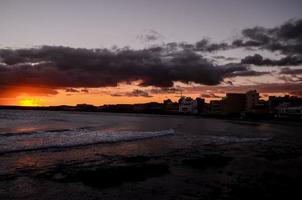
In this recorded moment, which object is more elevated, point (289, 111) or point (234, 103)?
point (234, 103)

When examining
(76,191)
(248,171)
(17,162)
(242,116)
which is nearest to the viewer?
(76,191)

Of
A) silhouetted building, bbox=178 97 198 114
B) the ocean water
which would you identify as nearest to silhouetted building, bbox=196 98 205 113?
silhouetted building, bbox=178 97 198 114

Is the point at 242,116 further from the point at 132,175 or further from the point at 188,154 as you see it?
the point at 132,175

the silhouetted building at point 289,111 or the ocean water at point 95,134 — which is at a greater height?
the silhouetted building at point 289,111

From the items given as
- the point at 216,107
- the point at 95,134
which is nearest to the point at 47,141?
the point at 95,134

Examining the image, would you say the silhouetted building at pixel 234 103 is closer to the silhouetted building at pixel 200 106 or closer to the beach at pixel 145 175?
the silhouetted building at pixel 200 106

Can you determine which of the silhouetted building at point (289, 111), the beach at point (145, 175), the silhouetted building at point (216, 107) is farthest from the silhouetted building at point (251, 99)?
the beach at point (145, 175)

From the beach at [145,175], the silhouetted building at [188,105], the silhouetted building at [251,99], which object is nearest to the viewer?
the beach at [145,175]

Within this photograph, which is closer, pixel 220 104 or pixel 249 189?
pixel 249 189

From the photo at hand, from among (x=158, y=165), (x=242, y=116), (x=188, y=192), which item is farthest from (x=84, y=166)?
(x=242, y=116)

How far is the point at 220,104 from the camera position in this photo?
5856 inches

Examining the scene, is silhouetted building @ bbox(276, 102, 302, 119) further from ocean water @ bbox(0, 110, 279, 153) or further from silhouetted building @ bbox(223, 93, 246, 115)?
ocean water @ bbox(0, 110, 279, 153)

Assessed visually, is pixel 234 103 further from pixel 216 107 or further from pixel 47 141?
pixel 47 141

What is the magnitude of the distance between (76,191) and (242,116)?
113 meters
